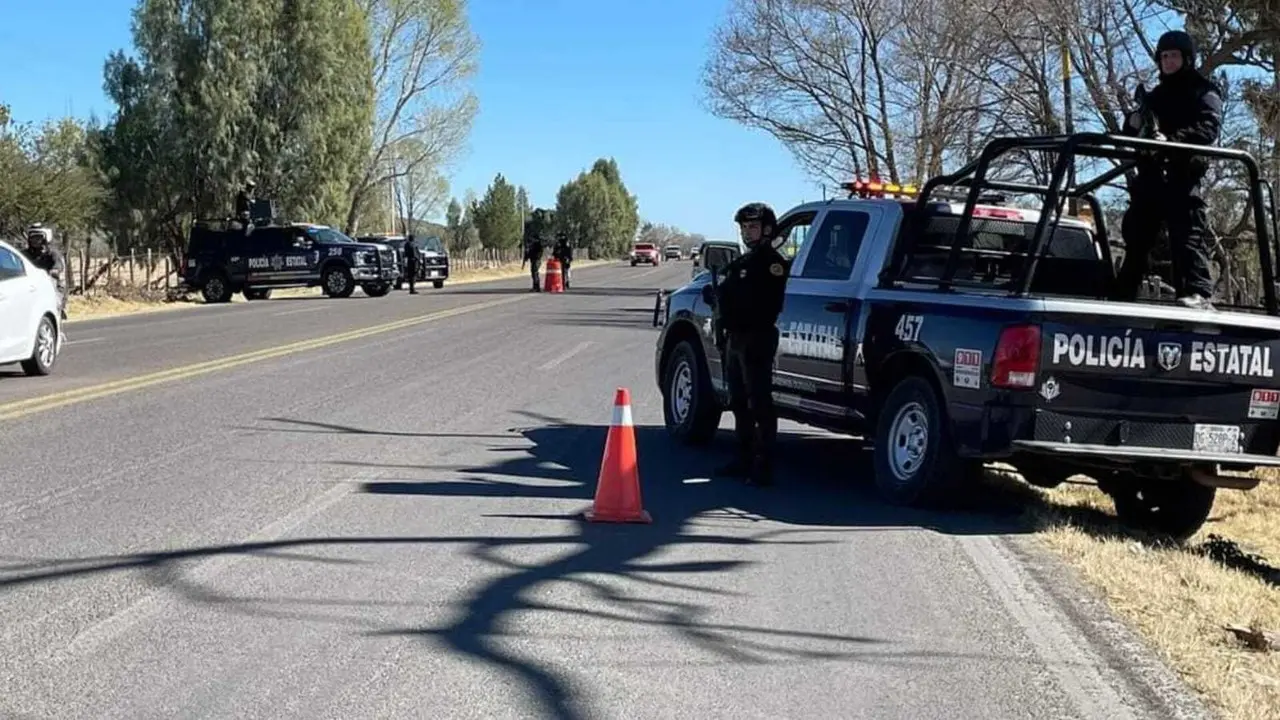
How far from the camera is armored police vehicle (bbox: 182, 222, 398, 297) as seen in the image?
39.2 meters

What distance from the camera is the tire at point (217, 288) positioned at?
1542 inches

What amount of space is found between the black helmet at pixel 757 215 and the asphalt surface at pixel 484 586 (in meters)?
1.79

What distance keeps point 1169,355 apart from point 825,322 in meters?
2.45

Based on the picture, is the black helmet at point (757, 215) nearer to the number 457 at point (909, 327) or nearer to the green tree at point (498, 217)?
the number 457 at point (909, 327)

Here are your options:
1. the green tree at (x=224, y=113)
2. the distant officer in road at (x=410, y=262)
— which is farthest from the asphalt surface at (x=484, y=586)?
the green tree at (x=224, y=113)

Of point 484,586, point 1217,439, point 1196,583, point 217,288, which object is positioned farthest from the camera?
point 217,288

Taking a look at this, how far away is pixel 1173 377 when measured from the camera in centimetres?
739

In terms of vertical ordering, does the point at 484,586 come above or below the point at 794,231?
below

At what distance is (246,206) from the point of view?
4697 centimetres

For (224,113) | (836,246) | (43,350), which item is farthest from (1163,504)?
(224,113)

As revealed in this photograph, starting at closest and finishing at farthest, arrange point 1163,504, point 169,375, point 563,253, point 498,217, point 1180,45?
point 1180,45, point 1163,504, point 169,375, point 563,253, point 498,217

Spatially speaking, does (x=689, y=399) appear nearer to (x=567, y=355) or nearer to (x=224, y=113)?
(x=567, y=355)

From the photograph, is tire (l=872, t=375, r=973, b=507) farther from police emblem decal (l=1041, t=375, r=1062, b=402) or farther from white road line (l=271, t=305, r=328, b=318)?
white road line (l=271, t=305, r=328, b=318)

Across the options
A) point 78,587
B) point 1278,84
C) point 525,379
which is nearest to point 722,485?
point 78,587
